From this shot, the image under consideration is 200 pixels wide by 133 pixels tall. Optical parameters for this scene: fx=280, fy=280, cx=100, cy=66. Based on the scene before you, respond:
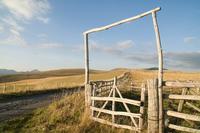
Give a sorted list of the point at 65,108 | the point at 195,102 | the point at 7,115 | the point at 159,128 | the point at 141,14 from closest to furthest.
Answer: the point at 159,128, the point at 141,14, the point at 65,108, the point at 7,115, the point at 195,102

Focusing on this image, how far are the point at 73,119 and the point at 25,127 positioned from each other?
2146 mm

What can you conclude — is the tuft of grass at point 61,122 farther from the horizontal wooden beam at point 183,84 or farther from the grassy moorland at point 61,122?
the horizontal wooden beam at point 183,84

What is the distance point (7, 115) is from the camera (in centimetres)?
1573

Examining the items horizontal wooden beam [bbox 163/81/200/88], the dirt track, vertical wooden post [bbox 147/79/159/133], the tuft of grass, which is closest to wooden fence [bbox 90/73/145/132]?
the tuft of grass

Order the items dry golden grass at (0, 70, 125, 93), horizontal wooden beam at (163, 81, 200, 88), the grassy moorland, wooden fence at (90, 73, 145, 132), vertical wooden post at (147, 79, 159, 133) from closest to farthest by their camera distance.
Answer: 1. horizontal wooden beam at (163, 81, 200, 88)
2. vertical wooden post at (147, 79, 159, 133)
3. wooden fence at (90, 73, 145, 132)
4. the grassy moorland
5. dry golden grass at (0, 70, 125, 93)

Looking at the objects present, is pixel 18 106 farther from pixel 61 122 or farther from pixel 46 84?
pixel 46 84

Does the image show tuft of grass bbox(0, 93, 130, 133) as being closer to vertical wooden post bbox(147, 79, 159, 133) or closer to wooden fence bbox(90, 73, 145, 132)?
wooden fence bbox(90, 73, 145, 132)

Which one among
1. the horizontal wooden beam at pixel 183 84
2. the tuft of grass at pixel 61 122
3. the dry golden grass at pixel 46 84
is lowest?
the dry golden grass at pixel 46 84

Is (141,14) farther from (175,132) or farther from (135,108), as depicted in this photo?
(135,108)

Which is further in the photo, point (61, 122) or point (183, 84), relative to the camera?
point (61, 122)

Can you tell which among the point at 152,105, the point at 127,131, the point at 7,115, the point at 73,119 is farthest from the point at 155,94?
the point at 7,115

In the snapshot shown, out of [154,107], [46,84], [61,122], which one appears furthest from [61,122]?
[46,84]

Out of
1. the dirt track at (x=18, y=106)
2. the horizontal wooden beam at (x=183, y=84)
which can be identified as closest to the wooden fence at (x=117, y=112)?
the horizontal wooden beam at (x=183, y=84)

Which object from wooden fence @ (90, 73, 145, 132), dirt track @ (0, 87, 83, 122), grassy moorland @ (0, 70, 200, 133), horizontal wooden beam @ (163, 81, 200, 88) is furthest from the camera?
dirt track @ (0, 87, 83, 122)
